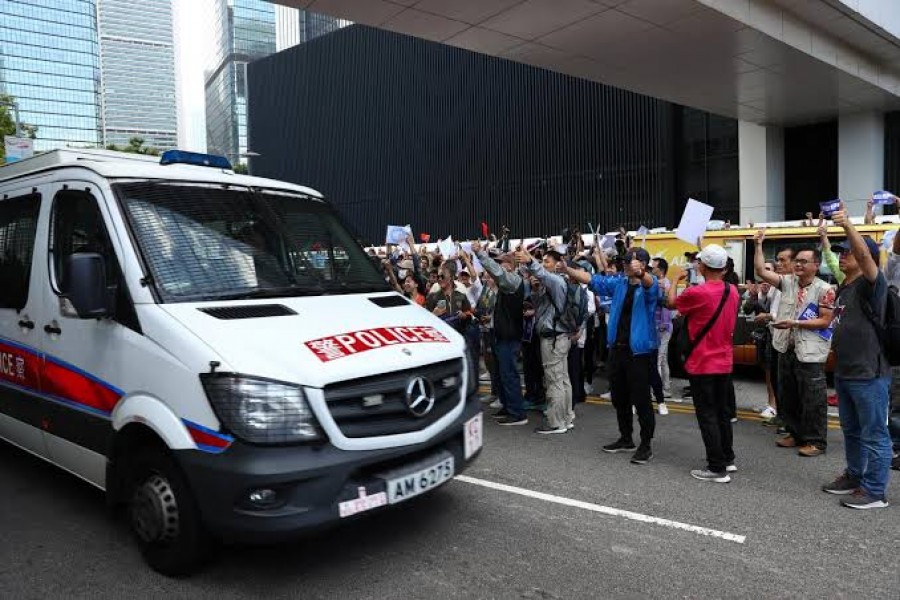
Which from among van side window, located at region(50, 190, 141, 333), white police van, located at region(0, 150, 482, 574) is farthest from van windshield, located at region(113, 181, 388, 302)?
van side window, located at region(50, 190, 141, 333)

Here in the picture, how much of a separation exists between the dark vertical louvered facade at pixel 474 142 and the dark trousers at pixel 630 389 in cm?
1859

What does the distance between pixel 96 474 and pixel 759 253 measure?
17.3ft

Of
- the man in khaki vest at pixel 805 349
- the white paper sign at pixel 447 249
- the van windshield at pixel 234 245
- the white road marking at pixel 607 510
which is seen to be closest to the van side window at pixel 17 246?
the van windshield at pixel 234 245

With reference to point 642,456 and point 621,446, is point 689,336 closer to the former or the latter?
point 642,456

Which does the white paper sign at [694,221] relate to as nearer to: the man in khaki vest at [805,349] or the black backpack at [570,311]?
the man in khaki vest at [805,349]

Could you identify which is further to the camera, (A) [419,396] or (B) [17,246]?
(B) [17,246]

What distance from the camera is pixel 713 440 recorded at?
16.5ft

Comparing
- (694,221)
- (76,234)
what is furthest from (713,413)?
(76,234)

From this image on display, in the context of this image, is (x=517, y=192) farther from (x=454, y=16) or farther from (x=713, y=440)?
(x=713, y=440)

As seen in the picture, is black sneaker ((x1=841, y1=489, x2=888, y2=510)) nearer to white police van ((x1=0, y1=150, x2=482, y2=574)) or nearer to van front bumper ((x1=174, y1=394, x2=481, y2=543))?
white police van ((x1=0, y1=150, x2=482, y2=574))

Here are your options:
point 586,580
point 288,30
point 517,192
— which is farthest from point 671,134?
point 288,30

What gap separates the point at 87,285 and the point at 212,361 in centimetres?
97

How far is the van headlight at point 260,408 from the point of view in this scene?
309 cm

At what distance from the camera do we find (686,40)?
37.9 feet
